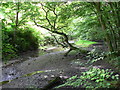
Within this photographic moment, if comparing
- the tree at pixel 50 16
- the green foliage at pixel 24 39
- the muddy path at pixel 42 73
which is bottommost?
the muddy path at pixel 42 73

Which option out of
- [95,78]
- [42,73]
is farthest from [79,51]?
[95,78]

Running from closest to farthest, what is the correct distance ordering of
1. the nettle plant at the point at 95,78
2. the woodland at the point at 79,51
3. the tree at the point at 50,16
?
the nettle plant at the point at 95,78 → the woodland at the point at 79,51 → the tree at the point at 50,16

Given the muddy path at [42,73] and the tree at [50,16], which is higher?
the tree at [50,16]

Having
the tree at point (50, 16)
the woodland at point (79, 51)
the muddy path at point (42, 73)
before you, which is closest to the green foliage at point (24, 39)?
the tree at point (50, 16)

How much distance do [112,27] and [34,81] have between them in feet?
9.49

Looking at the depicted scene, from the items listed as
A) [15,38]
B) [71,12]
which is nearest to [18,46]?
[15,38]

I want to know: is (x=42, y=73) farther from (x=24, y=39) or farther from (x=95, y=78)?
(x=24, y=39)

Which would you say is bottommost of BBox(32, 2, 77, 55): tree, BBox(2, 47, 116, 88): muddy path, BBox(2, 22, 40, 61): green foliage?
BBox(2, 47, 116, 88): muddy path

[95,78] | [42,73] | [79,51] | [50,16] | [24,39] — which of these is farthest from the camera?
[24,39]

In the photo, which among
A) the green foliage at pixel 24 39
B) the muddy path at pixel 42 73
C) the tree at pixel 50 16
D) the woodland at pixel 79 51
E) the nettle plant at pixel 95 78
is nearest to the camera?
the nettle plant at pixel 95 78

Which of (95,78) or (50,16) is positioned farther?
(50,16)

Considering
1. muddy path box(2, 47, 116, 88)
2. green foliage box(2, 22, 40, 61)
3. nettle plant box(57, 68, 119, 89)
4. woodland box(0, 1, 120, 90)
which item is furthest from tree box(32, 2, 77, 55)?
nettle plant box(57, 68, 119, 89)

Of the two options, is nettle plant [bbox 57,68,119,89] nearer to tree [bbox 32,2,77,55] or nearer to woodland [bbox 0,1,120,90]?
woodland [bbox 0,1,120,90]

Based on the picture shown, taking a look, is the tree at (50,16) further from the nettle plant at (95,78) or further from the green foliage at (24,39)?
the nettle plant at (95,78)
